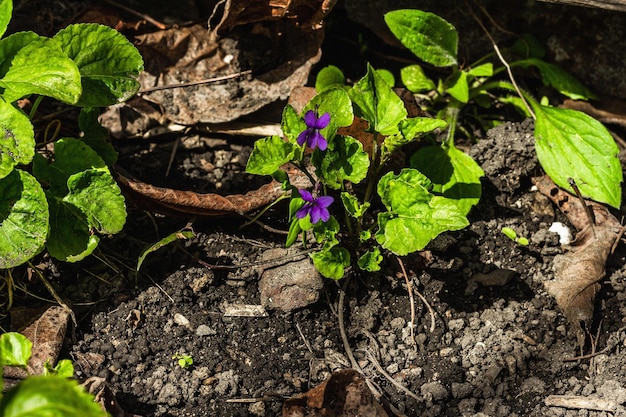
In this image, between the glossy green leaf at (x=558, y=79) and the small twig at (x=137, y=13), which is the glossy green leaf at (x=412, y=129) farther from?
the small twig at (x=137, y=13)

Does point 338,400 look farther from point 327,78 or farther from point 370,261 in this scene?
point 327,78

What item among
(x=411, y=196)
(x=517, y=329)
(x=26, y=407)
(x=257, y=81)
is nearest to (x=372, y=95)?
(x=411, y=196)

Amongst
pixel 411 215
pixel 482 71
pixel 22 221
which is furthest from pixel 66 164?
pixel 482 71

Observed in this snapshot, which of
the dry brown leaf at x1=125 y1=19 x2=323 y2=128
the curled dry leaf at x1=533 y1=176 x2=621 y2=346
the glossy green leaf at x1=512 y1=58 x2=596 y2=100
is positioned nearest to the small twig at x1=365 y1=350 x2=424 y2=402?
the curled dry leaf at x1=533 y1=176 x2=621 y2=346

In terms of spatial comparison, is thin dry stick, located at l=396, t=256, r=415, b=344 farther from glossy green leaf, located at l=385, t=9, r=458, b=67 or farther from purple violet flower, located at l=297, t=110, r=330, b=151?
glossy green leaf, located at l=385, t=9, r=458, b=67

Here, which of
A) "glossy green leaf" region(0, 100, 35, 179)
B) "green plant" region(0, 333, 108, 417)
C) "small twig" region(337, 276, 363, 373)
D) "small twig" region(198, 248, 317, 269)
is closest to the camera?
"green plant" region(0, 333, 108, 417)

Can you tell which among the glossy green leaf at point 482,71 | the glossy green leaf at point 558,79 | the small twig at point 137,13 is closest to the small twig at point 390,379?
the glossy green leaf at point 482,71
